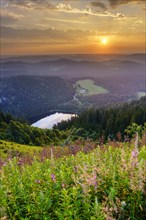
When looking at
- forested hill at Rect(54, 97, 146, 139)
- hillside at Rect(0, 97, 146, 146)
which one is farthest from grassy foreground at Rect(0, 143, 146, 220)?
forested hill at Rect(54, 97, 146, 139)

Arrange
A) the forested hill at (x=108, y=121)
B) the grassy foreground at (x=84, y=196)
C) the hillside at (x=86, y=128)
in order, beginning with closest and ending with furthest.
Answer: the grassy foreground at (x=84, y=196) → the hillside at (x=86, y=128) → the forested hill at (x=108, y=121)

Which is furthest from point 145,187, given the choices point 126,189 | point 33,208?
point 33,208

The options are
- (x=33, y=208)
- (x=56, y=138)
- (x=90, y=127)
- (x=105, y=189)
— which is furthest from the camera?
(x=90, y=127)

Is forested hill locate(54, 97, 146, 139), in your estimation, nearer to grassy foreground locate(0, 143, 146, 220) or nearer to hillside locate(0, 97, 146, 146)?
hillside locate(0, 97, 146, 146)

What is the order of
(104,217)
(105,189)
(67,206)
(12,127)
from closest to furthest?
(104,217)
(67,206)
(105,189)
(12,127)

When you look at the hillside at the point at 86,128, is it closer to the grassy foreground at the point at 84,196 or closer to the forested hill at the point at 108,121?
the forested hill at the point at 108,121

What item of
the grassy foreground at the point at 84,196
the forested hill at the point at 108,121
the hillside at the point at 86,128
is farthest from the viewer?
the forested hill at the point at 108,121

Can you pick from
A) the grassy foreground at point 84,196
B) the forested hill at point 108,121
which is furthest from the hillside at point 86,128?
the grassy foreground at point 84,196

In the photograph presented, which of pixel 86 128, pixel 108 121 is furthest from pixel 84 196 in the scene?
pixel 86 128

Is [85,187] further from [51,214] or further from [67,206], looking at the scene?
[51,214]
